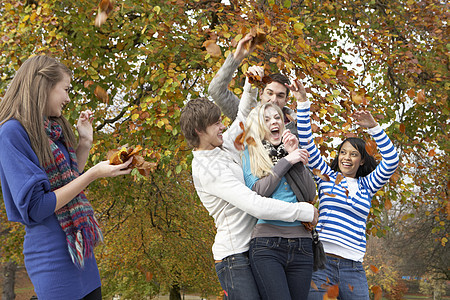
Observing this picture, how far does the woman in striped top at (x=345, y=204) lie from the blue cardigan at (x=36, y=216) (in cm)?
145

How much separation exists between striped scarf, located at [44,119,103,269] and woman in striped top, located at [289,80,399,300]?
139 cm

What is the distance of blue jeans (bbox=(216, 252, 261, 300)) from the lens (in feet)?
7.05

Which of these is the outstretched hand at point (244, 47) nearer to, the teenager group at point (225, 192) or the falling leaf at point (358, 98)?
the teenager group at point (225, 192)

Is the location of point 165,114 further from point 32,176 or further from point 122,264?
point 122,264

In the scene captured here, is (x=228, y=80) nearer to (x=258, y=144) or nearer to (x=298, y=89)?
(x=298, y=89)

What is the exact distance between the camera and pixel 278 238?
2.21 m

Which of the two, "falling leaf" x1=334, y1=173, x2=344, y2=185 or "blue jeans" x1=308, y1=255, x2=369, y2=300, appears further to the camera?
"falling leaf" x1=334, y1=173, x2=344, y2=185

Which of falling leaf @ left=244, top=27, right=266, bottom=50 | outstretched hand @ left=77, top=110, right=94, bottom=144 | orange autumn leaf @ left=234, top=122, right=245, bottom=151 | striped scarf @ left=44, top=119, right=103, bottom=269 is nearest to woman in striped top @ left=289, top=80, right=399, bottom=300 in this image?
falling leaf @ left=244, top=27, right=266, bottom=50

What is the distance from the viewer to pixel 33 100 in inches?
75.2

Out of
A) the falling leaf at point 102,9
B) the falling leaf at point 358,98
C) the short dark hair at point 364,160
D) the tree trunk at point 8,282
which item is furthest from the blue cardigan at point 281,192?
the tree trunk at point 8,282

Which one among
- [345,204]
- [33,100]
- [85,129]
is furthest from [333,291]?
[33,100]

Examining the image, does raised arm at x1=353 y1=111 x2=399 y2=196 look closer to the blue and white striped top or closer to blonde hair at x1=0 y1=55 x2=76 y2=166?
the blue and white striped top

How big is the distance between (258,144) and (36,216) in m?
1.13

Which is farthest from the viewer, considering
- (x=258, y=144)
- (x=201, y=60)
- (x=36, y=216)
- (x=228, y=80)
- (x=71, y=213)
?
(x=201, y=60)
